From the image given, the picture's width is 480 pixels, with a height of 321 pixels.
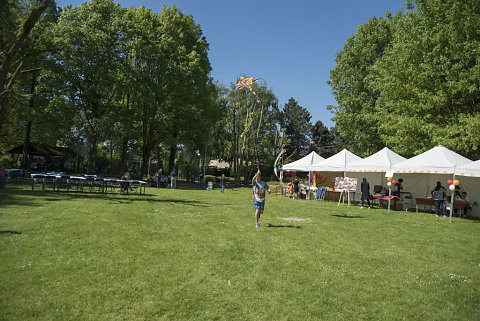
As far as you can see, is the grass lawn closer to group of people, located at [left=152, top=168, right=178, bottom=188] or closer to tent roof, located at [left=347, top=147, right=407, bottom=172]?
tent roof, located at [left=347, top=147, right=407, bottom=172]

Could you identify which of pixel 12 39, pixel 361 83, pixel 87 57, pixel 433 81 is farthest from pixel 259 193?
pixel 87 57

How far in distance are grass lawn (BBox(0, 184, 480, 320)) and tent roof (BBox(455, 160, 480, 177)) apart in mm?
5921

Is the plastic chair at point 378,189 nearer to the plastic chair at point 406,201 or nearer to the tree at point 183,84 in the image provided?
the plastic chair at point 406,201

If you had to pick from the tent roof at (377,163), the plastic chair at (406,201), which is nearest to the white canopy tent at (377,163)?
the tent roof at (377,163)

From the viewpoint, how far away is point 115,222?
8664mm

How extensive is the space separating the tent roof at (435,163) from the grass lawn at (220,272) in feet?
20.4

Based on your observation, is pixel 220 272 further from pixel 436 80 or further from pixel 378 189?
pixel 436 80

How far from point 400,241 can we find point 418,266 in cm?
232

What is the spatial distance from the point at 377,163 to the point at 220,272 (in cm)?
1486

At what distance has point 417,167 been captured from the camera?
15.3 m

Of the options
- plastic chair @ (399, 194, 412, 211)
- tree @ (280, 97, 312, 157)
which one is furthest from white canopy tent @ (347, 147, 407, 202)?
tree @ (280, 97, 312, 157)

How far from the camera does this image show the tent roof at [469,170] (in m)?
13.5

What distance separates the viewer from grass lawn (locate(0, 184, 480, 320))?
13.5 feet

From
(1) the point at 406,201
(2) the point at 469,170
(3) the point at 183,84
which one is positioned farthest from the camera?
(3) the point at 183,84
